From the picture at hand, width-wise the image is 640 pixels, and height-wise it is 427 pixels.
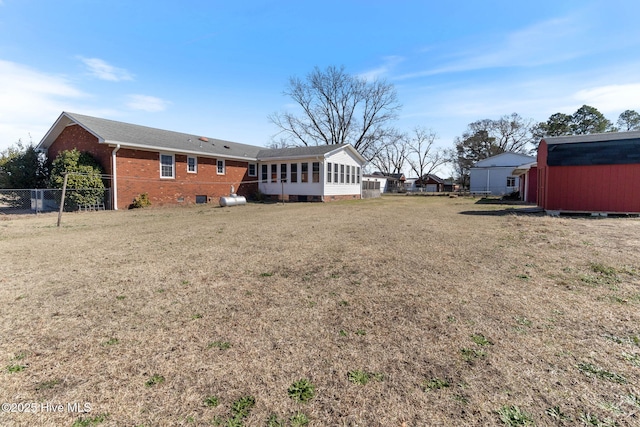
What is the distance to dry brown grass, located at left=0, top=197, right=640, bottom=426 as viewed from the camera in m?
2.09

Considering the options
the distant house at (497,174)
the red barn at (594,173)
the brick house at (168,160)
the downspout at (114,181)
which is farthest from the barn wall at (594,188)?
the distant house at (497,174)

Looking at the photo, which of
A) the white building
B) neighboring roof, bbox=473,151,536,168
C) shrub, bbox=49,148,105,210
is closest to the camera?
shrub, bbox=49,148,105,210

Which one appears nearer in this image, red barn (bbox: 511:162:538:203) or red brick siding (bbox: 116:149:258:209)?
red brick siding (bbox: 116:149:258:209)

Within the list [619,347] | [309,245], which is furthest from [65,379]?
[309,245]

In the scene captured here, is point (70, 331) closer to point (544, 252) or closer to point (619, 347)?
point (619, 347)

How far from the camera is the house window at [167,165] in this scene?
17.7 metres

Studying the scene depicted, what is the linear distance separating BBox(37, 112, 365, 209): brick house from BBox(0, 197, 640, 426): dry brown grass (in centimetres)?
1068

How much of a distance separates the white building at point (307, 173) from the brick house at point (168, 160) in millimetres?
77

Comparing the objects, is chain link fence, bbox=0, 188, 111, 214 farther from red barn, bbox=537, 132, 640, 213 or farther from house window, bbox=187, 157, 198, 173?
red barn, bbox=537, 132, 640, 213

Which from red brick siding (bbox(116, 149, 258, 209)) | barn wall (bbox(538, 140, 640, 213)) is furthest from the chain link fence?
barn wall (bbox(538, 140, 640, 213))

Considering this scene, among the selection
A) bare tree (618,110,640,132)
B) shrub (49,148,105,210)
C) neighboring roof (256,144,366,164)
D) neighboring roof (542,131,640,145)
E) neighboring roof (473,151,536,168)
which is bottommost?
shrub (49,148,105,210)

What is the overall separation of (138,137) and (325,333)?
1792 cm

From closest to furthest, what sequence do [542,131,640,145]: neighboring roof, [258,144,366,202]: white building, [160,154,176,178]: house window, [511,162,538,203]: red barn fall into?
1. [542,131,640,145]: neighboring roof
2. [160,154,176,178]: house window
3. [511,162,538,203]: red barn
4. [258,144,366,202]: white building

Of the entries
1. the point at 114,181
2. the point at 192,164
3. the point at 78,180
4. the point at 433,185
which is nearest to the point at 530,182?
the point at 192,164
